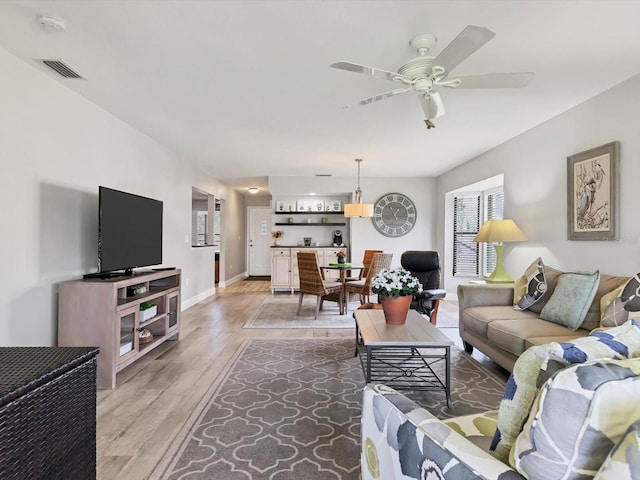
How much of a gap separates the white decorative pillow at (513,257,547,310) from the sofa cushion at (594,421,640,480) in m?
2.88

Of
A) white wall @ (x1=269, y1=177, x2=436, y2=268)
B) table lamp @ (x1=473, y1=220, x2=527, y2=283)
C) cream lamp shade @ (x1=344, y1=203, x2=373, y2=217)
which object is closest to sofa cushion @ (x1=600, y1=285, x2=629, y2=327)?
table lamp @ (x1=473, y1=220, x2=527, y2=283)

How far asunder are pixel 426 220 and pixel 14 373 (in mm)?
6925

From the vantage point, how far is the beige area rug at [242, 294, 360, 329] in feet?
15.3

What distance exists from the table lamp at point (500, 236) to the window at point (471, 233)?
79.0 inches

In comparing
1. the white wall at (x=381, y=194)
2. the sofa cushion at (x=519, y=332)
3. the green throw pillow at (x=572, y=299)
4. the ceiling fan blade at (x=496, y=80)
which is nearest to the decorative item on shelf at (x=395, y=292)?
the sofa cushion at (x=519, y=332)

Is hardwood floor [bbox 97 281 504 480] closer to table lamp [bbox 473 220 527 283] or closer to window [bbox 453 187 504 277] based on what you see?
table lamp [bbox 473 220 527 283]

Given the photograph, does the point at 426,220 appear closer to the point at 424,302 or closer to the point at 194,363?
the point at 424,302

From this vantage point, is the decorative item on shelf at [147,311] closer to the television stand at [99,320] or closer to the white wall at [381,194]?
the television stand at [99,320]

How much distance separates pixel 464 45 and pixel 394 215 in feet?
18.1

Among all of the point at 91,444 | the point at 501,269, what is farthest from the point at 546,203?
the point at 91,444

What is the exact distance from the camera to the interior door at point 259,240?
33.3 ft

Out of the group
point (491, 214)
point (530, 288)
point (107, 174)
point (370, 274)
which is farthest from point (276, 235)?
point (530, 288)

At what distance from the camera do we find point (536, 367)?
2.81ft

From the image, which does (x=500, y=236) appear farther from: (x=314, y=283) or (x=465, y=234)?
(x=465, y=234)
